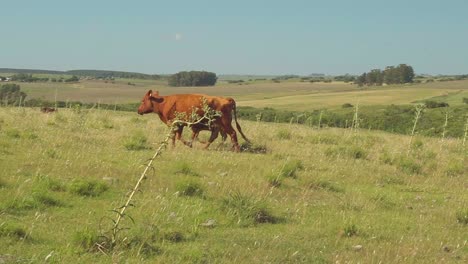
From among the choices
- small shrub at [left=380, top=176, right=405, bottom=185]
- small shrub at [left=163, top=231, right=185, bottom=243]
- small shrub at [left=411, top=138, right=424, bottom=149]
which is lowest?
small shrub at [left=380, top=176, right=405, bottom=185]

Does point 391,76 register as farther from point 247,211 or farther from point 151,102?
point 247,211

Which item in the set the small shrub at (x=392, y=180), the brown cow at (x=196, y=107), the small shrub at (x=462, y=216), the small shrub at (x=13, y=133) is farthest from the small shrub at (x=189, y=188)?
the small shrub at (x=13, y=133)

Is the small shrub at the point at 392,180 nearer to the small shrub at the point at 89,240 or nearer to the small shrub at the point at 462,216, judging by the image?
the small shrub at the point at 462,216

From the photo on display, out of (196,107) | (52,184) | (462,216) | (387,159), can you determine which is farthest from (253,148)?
(52,184)

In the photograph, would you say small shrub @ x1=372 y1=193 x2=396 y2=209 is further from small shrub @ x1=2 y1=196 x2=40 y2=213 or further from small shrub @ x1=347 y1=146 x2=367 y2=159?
small shrub @ x1=2 y1=196 x2=40 y2=213

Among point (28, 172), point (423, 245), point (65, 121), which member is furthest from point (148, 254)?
point (65, 121)

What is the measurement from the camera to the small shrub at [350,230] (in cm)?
746

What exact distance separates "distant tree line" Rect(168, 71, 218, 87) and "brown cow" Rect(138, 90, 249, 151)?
8161 centimetres

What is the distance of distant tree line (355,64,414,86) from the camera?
11819 centimetres

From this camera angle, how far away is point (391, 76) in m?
119

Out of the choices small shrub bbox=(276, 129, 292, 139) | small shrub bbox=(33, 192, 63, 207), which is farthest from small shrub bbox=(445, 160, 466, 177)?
small shrub bbox=(33, 192, 63, 207)

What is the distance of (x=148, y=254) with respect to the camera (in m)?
5.95

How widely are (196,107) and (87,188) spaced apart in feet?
24.7

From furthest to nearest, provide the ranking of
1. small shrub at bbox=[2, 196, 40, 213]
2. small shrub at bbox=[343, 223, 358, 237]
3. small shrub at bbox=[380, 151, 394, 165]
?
small shrub at bbox=[380, 151, 394, 165], small shrub at bbox=[343, 223, 358, 237], small shrub at bbox=[2, 196, 40, 213]
